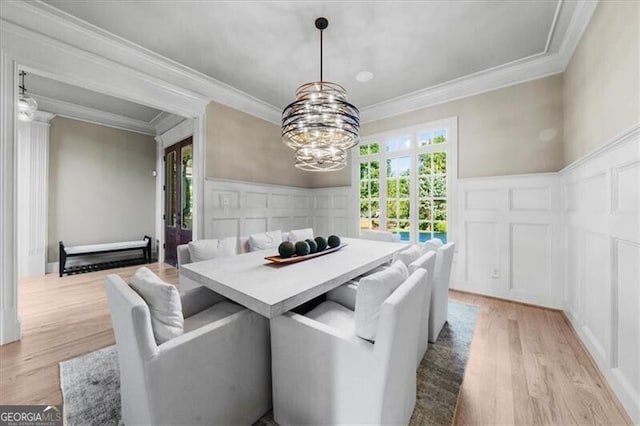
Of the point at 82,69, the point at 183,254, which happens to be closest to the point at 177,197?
the point at 82,69

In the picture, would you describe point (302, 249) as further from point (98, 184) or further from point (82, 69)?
point (98, 184)

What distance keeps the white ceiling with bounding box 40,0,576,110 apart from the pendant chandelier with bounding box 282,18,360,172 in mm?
389

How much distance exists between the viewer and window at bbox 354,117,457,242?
3.58 metres

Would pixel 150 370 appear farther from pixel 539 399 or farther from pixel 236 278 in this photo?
pixel 539 399

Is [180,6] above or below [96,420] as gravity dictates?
above

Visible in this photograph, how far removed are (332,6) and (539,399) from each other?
3255 millimetres

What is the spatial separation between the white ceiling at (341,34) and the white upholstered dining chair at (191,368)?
2412 mm

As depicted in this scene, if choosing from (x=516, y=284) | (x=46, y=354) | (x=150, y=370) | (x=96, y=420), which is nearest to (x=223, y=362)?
(x=150, y=370)

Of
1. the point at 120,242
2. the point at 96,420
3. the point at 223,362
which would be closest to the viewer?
the point at 223,362

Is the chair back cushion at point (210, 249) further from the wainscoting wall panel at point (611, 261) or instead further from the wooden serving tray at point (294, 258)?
the wainscoting wall panel at point (611, 261)

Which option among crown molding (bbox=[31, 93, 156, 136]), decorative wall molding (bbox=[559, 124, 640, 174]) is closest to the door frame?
crown molding (bbox=[31, 93, 156, 136])

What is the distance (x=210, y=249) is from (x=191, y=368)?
4.56 feet

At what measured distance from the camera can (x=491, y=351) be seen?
6.63 ft

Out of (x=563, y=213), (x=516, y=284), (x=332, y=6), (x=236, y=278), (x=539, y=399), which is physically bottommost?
(x=539, y=399)
